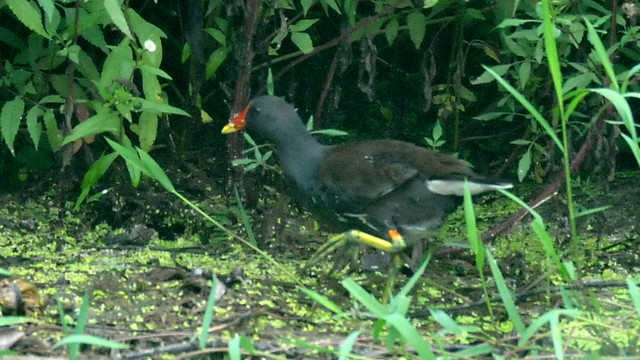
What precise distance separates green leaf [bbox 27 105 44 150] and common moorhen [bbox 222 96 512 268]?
101cm

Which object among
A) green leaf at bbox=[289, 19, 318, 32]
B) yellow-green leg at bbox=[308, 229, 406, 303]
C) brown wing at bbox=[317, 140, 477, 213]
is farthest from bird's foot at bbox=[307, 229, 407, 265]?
green leaf at bbox=[289, 19, 318, 32]

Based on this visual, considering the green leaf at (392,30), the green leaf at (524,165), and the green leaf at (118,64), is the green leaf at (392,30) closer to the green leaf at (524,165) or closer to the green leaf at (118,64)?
the green leaf at (524,165)

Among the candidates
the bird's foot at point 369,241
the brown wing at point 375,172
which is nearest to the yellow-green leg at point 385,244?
the bird's foot at point 369,241

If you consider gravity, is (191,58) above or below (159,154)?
above

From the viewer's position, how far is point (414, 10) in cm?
460

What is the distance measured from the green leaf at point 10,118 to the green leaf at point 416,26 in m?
1.61

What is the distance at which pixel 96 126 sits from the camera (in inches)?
152

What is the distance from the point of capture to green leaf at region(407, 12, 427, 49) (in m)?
4.54

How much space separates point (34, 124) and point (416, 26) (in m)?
1.61

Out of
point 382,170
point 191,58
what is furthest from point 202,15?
point 382,170

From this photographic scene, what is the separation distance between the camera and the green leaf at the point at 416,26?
4539 millimetres

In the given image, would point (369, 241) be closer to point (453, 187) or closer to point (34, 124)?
point (453, 187)

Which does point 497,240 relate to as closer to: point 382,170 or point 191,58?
point 382,170

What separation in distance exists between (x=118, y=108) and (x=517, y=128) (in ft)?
6.46
